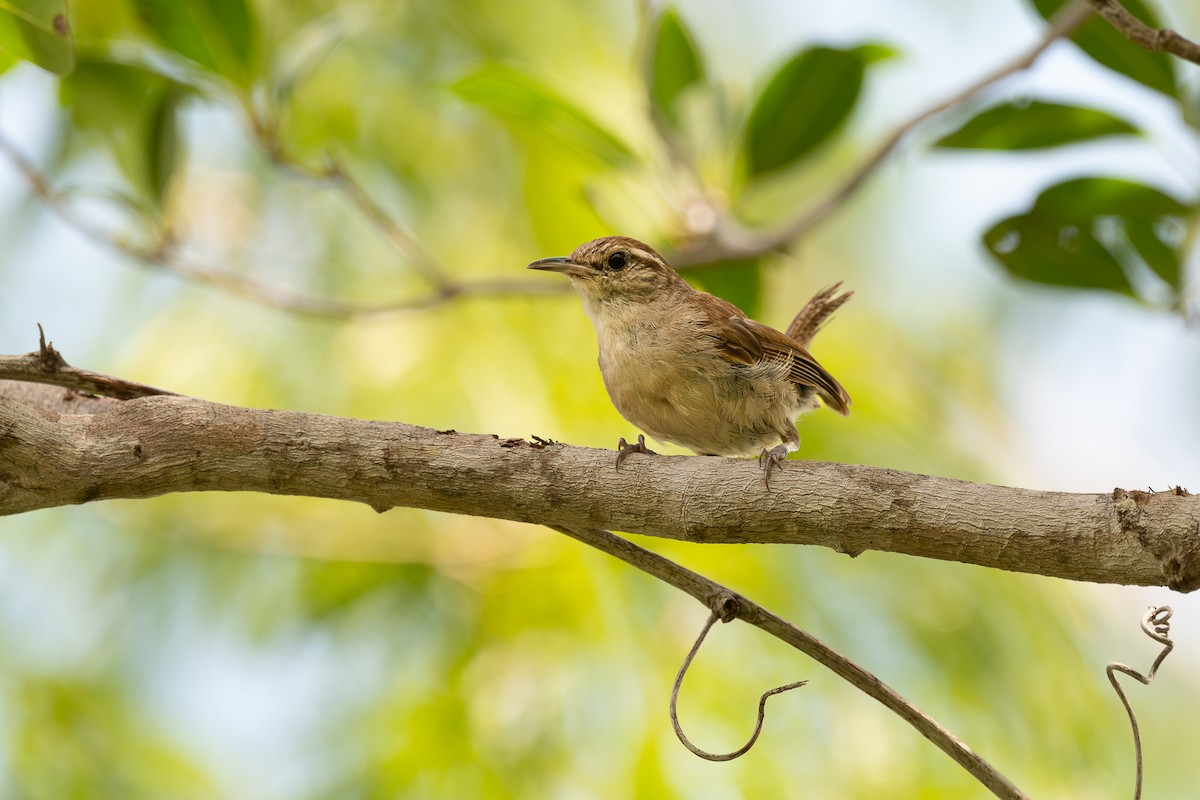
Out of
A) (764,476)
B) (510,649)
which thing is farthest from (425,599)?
(764,476)

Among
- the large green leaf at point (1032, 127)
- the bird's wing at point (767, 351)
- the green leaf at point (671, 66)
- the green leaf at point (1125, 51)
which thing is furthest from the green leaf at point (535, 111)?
the green leaf at point (1125, 51)

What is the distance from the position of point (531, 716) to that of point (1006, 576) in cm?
228

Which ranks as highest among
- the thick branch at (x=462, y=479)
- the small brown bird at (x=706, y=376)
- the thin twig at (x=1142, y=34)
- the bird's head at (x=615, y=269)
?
the bird's head at (x=615, y=269)

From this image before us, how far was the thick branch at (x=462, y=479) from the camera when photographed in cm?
221

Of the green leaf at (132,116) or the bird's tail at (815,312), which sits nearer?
the green leaf at (132,116)

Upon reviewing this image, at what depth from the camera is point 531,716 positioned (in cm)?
465

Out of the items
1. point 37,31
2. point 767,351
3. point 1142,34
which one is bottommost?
point 1142,34

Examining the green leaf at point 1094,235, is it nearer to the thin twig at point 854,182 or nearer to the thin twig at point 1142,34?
the thin twig at point 854,182

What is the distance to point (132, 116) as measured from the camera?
13.3ft

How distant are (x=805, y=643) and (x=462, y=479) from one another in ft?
2.54

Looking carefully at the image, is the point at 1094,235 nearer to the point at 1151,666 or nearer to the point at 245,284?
the point at 1151,666

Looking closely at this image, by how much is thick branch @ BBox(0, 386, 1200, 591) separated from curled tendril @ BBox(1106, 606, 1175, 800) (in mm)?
372

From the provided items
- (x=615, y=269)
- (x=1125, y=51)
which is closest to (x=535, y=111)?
(x=615, y=269)

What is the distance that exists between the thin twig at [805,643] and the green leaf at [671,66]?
8.17 feet
